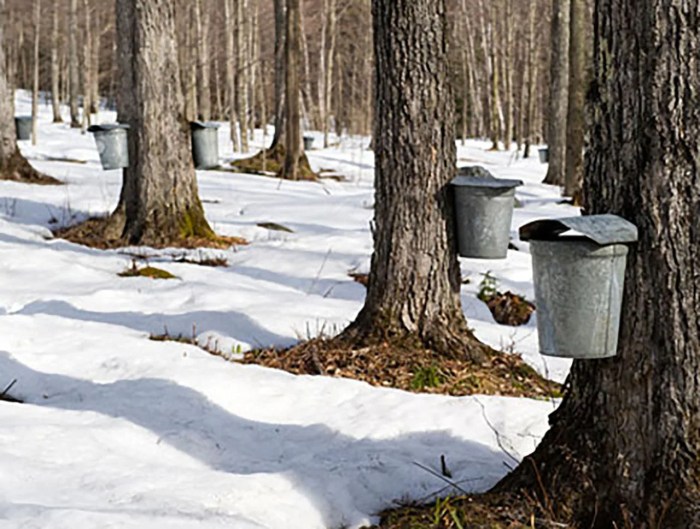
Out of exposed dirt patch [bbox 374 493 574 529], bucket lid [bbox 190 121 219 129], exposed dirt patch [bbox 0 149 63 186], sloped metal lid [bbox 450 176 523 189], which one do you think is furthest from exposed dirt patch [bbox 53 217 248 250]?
exposed dirt patch [bbox 374 493 574 529]

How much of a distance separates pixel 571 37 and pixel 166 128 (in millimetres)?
6873

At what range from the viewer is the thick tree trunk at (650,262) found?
2.48 metres

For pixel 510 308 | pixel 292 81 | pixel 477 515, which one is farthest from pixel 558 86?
pixel 477 515

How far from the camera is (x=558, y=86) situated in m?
15.1

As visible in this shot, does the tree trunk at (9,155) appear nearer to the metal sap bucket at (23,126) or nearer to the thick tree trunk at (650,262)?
the metal sap bucket at (23,126)

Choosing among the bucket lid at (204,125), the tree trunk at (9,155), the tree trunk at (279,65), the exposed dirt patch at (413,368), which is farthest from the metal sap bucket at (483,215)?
the tree trunk at (279,65)

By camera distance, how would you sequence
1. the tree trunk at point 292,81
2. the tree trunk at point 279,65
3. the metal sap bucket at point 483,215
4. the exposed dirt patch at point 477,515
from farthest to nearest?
the tree trunk at point 279,65 < the tree trunk at point 292,81 < the metal sap bucket at point 483,215 < the exposed dirt patch at point 477,515

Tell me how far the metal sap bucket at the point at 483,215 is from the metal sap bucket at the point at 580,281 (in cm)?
172

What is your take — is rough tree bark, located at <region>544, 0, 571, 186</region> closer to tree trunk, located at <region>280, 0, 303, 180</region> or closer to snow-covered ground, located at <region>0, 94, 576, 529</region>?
tree trunk, located at <region>280, 0, 303, 180</region>

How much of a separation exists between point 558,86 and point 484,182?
38.2 feet

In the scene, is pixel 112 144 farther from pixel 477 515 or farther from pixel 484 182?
pixel 477 515

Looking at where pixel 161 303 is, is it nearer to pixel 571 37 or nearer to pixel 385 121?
pixel 385 121

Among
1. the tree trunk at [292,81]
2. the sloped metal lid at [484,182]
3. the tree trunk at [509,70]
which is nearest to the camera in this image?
the sloped metal lid at [484,182]

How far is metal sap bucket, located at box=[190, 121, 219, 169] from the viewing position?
7.84 m
